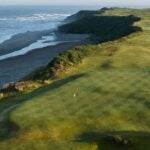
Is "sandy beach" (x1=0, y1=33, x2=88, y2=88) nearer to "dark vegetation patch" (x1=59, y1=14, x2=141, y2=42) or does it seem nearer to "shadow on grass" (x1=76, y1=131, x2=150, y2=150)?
"dark vegetation patch" (x1=59, y1=14, x2=141, y2=42)

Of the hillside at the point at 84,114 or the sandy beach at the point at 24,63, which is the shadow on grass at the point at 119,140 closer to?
the hillside at the point at 84,114

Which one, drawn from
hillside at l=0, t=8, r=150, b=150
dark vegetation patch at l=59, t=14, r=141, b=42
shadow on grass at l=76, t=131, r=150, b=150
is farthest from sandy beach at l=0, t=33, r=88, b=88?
shadow on grass at l=76, t=131, r=150, b=150

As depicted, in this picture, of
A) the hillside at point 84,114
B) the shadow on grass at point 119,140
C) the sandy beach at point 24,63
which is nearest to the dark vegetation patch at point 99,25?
the sandy beach at point 24,63

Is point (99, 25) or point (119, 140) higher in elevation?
point (119, 140)

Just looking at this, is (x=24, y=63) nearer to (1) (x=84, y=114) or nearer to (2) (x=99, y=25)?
(1) (x=84, y=114)

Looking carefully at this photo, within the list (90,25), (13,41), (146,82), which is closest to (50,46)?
(13,41)

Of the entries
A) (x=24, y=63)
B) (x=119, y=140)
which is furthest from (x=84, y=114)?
(x=24, y=63)

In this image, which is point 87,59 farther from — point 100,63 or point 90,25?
point 90,25

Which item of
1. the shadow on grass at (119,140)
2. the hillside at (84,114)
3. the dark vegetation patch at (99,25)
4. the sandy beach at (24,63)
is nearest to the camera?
the shadow on grass at (119,140)
